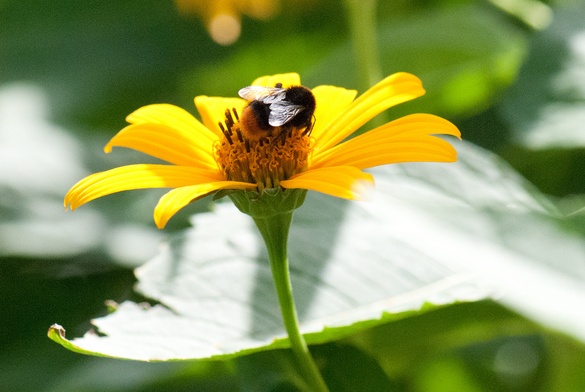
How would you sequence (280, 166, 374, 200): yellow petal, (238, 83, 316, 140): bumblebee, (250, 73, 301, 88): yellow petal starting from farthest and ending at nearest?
(250, 73, 301, 88): yellow petal, (238, 83, 316, 140): bumblebee, (280, 166, 374, 200): yellow petal

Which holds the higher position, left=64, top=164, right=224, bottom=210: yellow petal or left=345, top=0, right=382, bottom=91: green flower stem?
left=345, top=0, right=382, bottom=91: green flower stem

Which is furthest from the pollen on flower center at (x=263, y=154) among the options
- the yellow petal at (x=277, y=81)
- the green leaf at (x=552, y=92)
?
the green leaf at (x=552, y=92)

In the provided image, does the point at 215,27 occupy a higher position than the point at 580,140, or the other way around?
the point at 215,27

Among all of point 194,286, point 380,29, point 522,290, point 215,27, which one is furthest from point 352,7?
point 522,290

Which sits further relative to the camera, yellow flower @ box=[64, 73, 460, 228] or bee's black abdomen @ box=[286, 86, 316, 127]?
bee's black abdomen @ box=[286, 86, 316, 127]

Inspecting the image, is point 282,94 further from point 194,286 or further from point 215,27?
point 215,27

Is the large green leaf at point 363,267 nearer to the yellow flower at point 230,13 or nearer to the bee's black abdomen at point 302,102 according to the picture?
the bee's black abdomen at point 302,102

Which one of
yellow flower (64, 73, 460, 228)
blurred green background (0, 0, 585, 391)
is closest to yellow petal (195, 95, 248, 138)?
yellow flower (64, 73, 460, 228)

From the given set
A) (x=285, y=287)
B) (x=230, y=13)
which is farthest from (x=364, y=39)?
(x=285, y=287)

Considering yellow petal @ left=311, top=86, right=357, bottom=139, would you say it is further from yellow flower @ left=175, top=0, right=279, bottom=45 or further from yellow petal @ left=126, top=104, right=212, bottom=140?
yellow flower @ left=175, top=0, right=279, bottom=45
